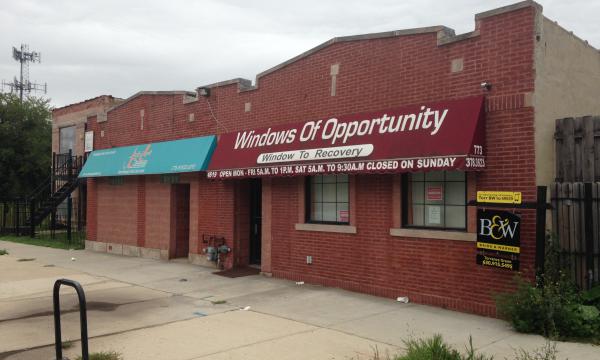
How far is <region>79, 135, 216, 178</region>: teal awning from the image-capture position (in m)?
13.9

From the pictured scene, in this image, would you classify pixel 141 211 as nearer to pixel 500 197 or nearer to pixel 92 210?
pixel 92 210

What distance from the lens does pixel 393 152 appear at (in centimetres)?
927

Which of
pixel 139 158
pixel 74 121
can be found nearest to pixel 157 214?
pixel 139 158

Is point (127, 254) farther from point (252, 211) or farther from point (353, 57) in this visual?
point (353, 57)

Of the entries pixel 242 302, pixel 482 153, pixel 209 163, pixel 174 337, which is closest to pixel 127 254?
pixel 209 163

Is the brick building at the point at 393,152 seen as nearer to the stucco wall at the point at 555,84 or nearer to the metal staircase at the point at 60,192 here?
the stucco wall at the point at 555,84

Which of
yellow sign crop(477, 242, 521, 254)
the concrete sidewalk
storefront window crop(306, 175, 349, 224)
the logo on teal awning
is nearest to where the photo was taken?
the concrete sidewalk

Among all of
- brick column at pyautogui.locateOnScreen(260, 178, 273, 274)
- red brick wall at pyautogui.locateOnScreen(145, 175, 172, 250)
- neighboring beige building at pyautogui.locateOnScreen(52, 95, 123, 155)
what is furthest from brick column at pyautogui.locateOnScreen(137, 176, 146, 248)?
neighboring beige building at pyautogui.locateOnScreen(52, 95, 123, 155)

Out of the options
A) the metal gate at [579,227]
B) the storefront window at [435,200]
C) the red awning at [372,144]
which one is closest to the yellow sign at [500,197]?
A: the red awning at [372,144]

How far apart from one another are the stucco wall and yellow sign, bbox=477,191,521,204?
0.53 meters

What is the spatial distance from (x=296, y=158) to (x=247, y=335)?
4.53m

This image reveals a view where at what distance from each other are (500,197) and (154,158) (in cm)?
1093

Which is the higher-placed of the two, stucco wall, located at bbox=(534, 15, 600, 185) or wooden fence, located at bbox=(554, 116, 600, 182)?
stucco wall, located at bbox=(534, 15, 600, 185)

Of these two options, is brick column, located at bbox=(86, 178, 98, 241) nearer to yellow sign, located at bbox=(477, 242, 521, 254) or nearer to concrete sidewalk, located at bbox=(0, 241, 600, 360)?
concrete sidewalk, located at bbox=(0, 241, 600, 360)
